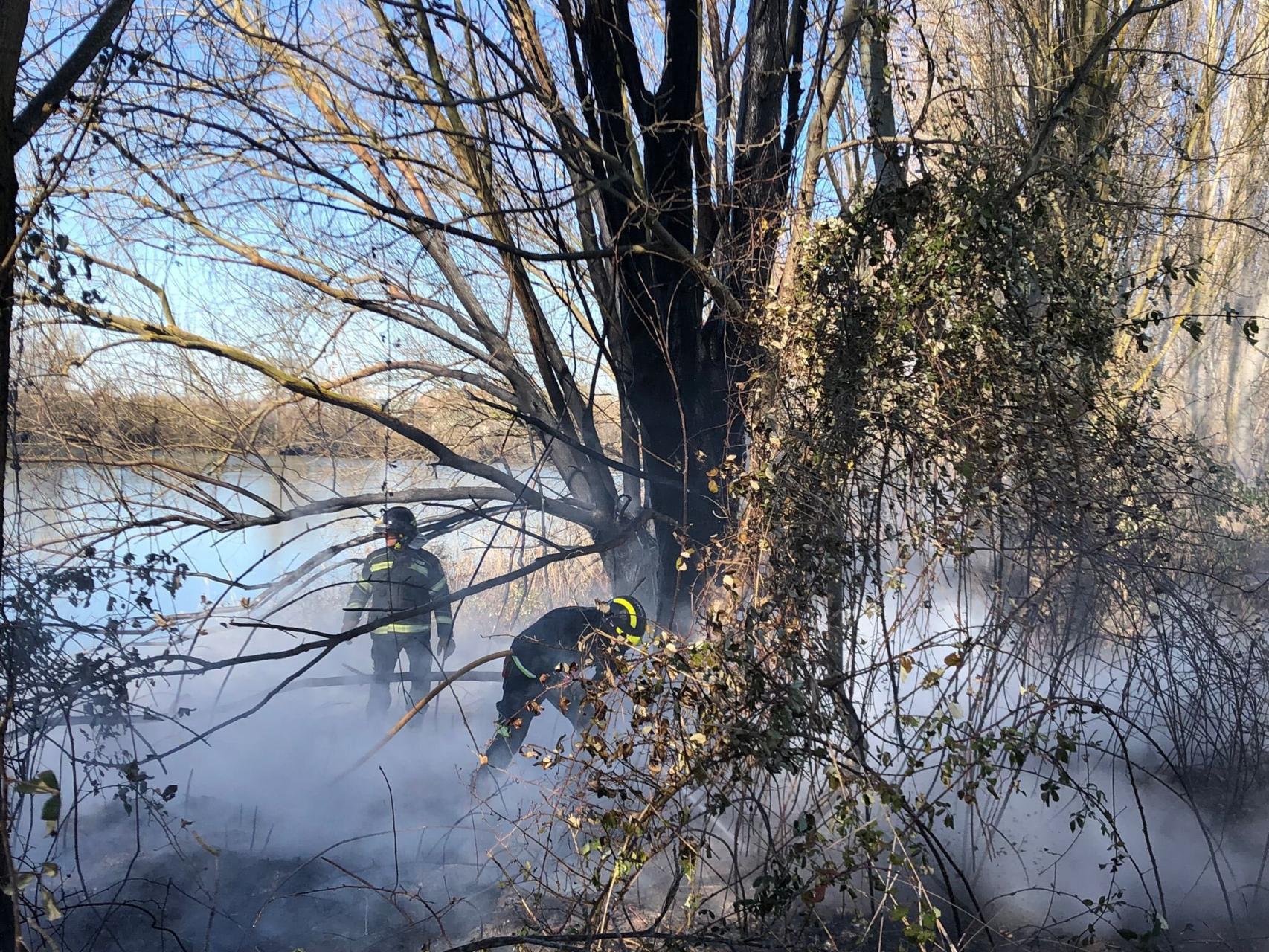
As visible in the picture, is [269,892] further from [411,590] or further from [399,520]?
[411,590]

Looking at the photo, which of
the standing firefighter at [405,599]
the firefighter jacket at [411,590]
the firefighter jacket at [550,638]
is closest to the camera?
the firefighter jacket at [550,638]

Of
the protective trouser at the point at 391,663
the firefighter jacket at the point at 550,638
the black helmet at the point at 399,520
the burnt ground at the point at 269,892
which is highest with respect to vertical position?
the black helmet at the point at 399,520

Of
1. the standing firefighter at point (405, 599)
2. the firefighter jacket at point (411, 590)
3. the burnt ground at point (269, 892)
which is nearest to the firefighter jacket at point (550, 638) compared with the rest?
the burnt ground at point (269, 892)

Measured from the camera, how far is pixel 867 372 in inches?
157

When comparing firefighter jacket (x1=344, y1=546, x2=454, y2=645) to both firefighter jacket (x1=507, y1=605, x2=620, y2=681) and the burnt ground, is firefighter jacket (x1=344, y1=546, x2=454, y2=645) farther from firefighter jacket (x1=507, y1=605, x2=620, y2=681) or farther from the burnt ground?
the burnt ground

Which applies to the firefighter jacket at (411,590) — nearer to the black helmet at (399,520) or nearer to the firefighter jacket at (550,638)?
the black helmet at (399,520)

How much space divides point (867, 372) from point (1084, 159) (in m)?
1.41

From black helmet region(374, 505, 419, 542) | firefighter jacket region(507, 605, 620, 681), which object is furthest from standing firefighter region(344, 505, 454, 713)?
firefighter jacket region(507, 605, 620, 681)

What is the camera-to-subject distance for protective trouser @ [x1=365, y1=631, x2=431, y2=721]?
8281 mm

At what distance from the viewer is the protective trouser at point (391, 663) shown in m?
8.28

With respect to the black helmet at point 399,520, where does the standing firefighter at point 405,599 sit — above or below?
below

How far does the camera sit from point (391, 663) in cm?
891

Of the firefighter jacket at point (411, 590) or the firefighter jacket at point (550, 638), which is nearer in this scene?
the firefighter jacket at point (550, 638)

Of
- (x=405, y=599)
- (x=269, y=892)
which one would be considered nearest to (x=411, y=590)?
(x=405, y=599)
